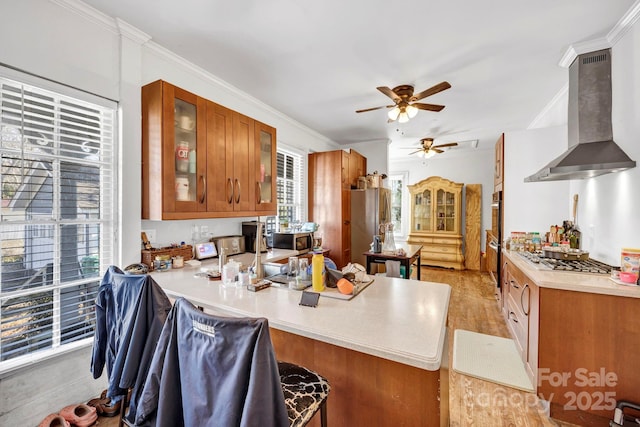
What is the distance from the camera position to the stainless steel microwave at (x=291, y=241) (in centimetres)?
327

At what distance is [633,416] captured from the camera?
1598 mm

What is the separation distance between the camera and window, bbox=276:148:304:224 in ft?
13.4

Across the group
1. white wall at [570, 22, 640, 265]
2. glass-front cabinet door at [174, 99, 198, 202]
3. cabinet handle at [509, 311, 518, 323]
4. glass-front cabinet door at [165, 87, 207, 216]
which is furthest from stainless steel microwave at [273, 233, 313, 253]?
white wall at [570, 22, 640, 265]

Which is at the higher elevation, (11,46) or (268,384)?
(11,46)

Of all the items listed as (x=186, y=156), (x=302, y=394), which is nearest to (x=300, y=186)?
(x=186, y=156)

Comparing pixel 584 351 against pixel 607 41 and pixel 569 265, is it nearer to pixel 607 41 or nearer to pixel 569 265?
pixel 569 265

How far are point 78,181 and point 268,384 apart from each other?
1.92 meters

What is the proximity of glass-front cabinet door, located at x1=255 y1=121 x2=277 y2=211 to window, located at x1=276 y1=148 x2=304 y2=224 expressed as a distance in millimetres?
893

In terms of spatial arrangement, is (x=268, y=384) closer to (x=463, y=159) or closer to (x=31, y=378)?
(x=31, y=378)

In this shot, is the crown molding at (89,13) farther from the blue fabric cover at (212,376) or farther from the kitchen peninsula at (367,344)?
the blue fabric cover at (212,376)

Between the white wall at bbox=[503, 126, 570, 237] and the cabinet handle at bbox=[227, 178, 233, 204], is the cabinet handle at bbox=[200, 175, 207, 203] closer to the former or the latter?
the cabinet handle at bbox=[227, 178, 233, 204]

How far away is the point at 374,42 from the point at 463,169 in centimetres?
513

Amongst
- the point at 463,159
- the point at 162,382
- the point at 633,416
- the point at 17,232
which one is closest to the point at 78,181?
the point at 17,232

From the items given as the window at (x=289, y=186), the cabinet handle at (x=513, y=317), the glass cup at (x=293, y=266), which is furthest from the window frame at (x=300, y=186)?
the cabinet handle at (x=513, y=317)
